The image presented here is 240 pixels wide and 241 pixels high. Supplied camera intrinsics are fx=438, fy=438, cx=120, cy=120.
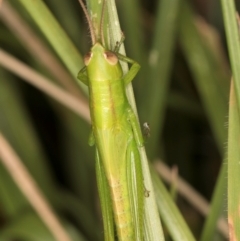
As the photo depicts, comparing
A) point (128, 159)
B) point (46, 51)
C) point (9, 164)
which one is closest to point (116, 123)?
point (128, 159)

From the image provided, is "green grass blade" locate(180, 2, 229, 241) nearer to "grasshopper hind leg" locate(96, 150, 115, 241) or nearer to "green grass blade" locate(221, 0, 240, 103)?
"grasshopper hind leg" locate(96, 150, 115, 241)

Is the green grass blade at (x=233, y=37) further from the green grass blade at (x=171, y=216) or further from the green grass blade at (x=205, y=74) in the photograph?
the green grass blade at (x=205, y=74)

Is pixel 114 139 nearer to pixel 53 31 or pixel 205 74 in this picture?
pixel 53 31

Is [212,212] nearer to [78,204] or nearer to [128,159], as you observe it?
[128,159]

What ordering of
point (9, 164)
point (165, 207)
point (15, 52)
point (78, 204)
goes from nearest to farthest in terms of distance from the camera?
point (165, 207)
point (9, 164)
point (78, 204)
point (15, 52)

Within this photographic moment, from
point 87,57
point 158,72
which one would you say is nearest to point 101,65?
point 87,57

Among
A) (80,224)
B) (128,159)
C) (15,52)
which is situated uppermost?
(15,52)

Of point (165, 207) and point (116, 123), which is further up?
point (116, 123)

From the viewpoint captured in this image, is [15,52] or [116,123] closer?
[116,123]
